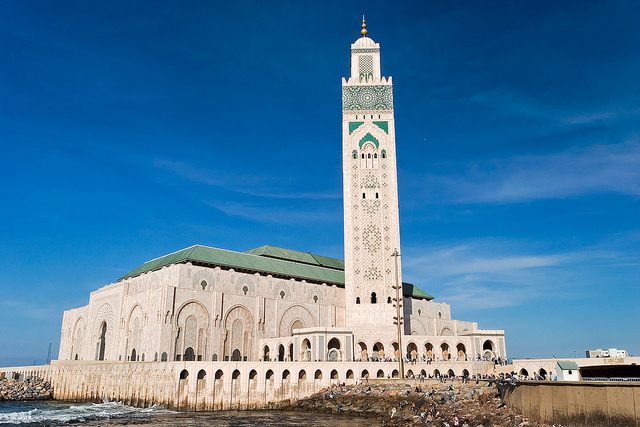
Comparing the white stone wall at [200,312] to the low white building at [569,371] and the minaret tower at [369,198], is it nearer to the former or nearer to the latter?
the minaret tower at [369,198]

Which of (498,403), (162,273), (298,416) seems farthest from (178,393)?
(498,403)

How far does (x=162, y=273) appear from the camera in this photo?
173 feet

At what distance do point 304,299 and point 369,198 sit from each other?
44.3 feet

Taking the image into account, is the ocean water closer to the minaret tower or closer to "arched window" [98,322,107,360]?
"arched window" [98,322,107,360]

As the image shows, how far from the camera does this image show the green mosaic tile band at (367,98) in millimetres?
59562

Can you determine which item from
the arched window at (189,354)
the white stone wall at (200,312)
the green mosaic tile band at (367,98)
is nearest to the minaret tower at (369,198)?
the green mosaic tile band at (367,98)

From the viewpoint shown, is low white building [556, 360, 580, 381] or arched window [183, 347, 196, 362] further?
arched window [183, 347, 196, 362]

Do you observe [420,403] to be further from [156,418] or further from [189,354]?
[189,354]

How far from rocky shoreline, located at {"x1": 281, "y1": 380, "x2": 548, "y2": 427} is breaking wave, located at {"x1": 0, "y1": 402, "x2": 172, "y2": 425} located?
34.4 ft

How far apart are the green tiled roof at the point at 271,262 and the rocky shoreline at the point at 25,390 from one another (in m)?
14.0

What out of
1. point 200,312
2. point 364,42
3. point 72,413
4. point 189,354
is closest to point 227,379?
point 72,413

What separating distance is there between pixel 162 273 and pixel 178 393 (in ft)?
57.7

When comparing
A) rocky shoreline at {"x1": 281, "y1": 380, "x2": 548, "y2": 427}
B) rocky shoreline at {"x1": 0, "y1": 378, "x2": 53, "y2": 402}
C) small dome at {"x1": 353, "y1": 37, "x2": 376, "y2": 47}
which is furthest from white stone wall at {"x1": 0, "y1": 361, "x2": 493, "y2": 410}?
small dome at {"x1": 353, "y1": 37, "x2": 376, "y2": 47}

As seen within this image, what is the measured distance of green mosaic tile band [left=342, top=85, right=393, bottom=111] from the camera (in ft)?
195
